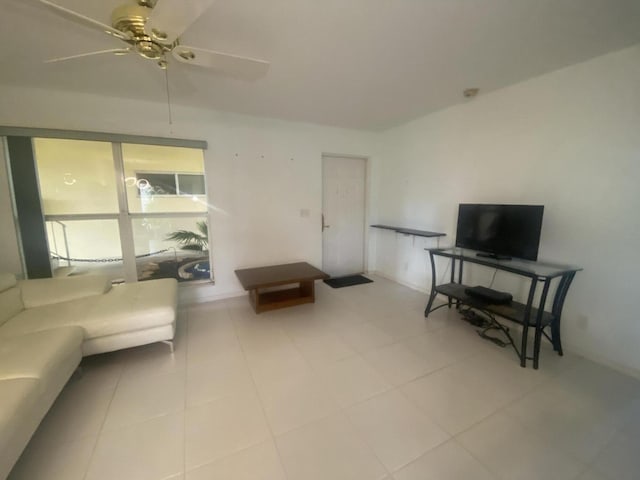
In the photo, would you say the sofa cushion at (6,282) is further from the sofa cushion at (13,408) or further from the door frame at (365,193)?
the door frame at (365,193)

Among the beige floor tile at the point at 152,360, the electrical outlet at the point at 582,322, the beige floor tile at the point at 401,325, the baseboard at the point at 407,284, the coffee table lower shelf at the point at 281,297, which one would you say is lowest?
the beige floor tile at the point at 152,360

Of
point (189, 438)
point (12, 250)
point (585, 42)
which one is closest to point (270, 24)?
point (585, 42)

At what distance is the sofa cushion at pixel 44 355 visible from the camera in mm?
1364

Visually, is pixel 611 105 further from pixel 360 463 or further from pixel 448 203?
pixel 360 463

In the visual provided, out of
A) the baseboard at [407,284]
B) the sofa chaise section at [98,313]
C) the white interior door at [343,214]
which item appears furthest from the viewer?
the white interior door at [343,214]

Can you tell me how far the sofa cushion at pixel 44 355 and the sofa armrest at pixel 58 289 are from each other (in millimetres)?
620

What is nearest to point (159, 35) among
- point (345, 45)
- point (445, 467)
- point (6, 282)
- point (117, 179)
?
point (345, 45)

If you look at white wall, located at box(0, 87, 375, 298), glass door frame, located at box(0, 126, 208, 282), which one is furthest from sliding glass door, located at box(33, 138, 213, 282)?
white wall, located at box(0, 87, 375, 298)

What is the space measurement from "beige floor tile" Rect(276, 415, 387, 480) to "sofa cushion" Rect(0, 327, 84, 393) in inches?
54.2

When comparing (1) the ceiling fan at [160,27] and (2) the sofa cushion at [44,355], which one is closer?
(1) the ceiling fan at [160,27]

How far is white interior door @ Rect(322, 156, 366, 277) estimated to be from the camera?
4129 mm

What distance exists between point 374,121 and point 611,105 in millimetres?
2310

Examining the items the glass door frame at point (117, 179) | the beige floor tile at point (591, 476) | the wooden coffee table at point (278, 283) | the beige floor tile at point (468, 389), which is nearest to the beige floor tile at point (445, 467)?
the beige floor tile at point (468, 389)

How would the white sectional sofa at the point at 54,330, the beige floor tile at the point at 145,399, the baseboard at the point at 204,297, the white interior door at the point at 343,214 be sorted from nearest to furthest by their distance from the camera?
the white sectional sofa at the point at 54,330 → the beige floor tile at the point at 145,399 → the baseboard at the point at 204,297 → the white interior door at the point at 343,214
